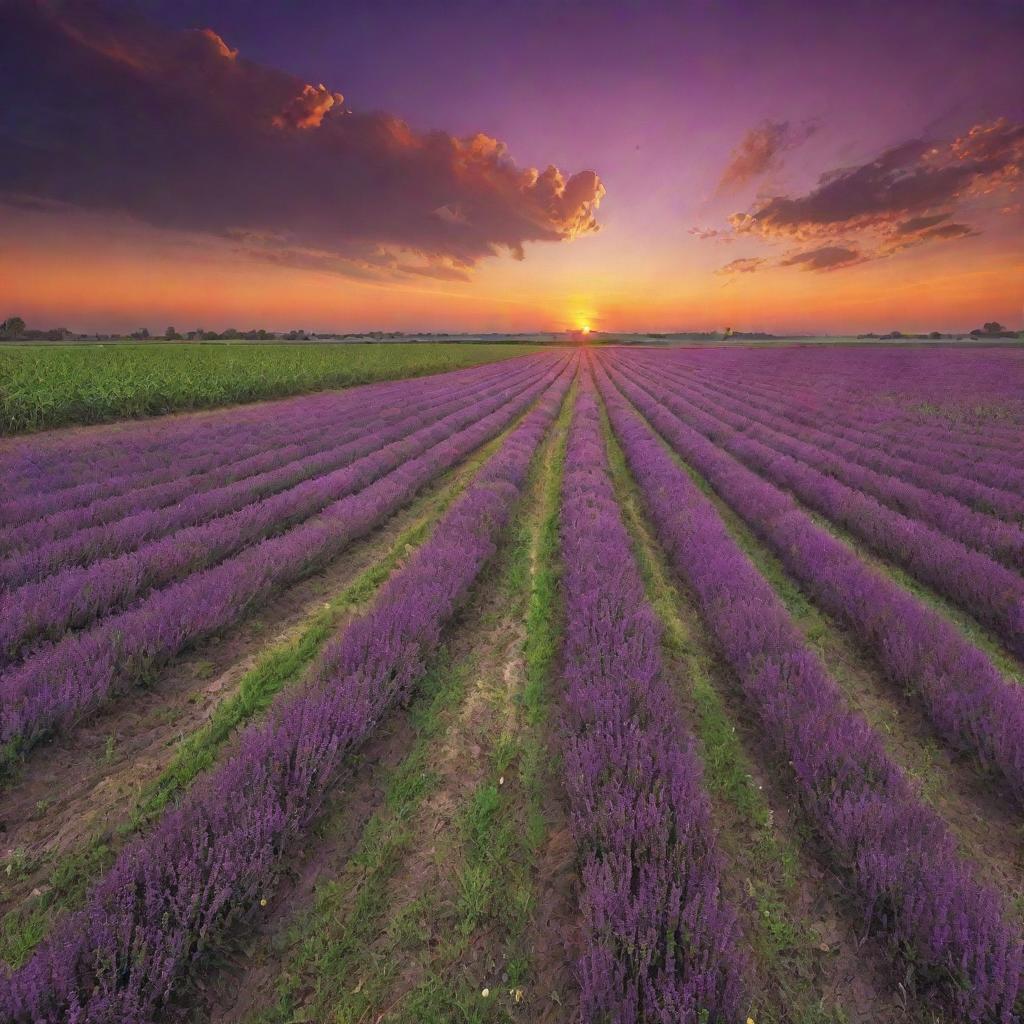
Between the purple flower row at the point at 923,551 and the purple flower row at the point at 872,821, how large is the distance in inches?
88.5

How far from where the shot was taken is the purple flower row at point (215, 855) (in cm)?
161

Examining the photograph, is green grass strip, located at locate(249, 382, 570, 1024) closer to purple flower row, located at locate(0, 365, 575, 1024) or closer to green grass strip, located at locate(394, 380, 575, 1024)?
green grass strip, located at locate(394, 380, 575, 1024)

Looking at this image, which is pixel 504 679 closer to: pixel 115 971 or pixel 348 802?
pixel 348 802

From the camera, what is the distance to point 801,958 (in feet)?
6.84

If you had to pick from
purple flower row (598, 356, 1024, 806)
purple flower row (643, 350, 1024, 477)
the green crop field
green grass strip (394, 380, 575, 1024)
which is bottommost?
green grass strip (394, 380, 575, 1024)

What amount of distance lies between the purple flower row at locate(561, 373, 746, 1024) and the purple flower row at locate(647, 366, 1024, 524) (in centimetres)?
702

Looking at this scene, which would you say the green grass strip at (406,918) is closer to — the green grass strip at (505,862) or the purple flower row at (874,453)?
the green grass strip at (505,862)

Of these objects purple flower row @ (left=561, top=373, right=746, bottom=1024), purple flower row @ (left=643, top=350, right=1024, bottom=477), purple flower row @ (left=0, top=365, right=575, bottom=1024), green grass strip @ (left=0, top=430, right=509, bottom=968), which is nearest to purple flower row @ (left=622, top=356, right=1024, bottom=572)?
purple flower row @ (left=643, top=350, right=1024, bottom=477)

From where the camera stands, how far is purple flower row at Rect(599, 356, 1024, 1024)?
177cm

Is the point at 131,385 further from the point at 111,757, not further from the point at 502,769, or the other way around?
the point at 502,769

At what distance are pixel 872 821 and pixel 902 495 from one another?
731 centimetres

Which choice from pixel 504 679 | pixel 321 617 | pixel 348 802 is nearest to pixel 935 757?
pixel 504 679

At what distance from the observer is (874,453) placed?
33.6 feet

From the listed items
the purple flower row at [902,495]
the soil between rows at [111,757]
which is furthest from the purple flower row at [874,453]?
the soil between rows at [111,757]
